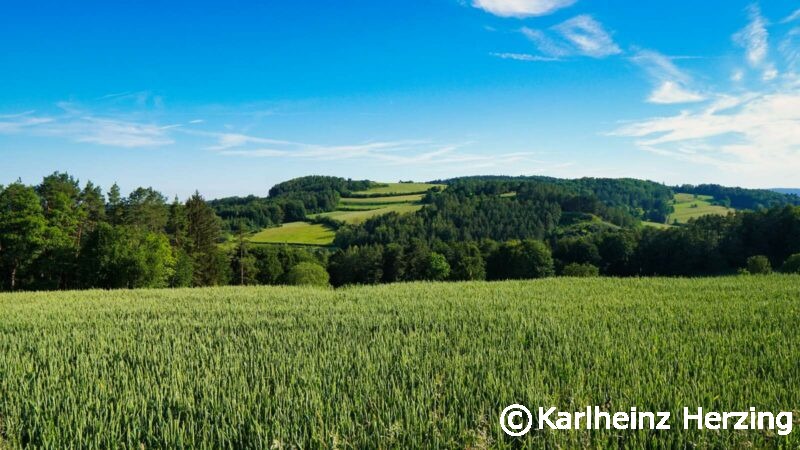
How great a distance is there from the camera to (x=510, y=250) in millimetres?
79000

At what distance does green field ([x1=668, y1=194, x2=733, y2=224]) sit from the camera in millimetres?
139250

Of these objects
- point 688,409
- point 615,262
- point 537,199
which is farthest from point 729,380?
point 537,199

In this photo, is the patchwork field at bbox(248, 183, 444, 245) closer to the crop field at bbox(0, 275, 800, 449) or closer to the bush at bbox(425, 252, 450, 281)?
the bush at bbox(425, 252, 450, 281)

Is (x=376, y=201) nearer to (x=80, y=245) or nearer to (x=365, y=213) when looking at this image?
(x=365, y=213)

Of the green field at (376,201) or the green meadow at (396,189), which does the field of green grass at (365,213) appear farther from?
the green meadow at (396,189)

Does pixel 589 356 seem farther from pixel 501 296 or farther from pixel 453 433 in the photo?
pixel 501 296

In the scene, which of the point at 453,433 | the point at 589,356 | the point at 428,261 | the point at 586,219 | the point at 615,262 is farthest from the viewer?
the point at 586,219

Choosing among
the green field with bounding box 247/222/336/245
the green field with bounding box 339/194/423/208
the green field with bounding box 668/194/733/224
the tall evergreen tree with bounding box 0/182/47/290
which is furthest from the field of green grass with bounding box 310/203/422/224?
the tall evergreen tree with bounding box 0/182/47/290

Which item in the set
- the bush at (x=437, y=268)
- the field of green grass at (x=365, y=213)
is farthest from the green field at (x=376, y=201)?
the bush at (x=437, y=268)

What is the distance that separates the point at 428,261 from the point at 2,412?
7113 cm

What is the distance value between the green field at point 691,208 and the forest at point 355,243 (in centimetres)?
668

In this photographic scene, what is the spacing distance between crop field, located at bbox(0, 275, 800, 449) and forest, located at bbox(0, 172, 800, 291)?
1989cm

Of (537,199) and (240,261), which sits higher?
(537,199)

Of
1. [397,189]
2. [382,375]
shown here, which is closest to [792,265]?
[382,375]
